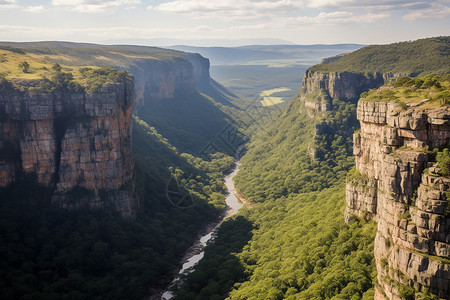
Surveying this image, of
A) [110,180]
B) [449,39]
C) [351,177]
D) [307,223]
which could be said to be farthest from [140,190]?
[449,39]

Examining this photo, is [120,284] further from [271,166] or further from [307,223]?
[271,166]

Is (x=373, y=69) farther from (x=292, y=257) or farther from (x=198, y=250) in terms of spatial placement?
(x=292, y=257)

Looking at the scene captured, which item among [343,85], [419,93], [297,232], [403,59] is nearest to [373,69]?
[403,59]

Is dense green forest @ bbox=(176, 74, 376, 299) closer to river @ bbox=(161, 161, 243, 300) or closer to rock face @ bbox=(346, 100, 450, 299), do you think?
river @ bbox=(161, 161, 243, 300)

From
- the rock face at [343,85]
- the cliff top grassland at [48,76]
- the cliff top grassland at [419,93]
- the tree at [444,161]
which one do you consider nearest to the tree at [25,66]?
the cliff top grassland at [48,76]

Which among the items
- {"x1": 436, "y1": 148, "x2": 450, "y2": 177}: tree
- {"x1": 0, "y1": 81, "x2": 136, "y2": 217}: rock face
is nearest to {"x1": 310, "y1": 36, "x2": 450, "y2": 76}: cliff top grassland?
{"x1": 436, "y1": 148, "x2": 450, "y2": 177}: tree

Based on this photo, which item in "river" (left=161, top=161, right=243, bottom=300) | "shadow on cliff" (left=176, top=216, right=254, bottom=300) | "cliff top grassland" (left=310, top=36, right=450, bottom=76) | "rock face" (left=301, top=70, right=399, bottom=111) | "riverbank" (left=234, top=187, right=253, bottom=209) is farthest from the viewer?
"rock face" (left=301, top=70, right=399, bottom=111)
